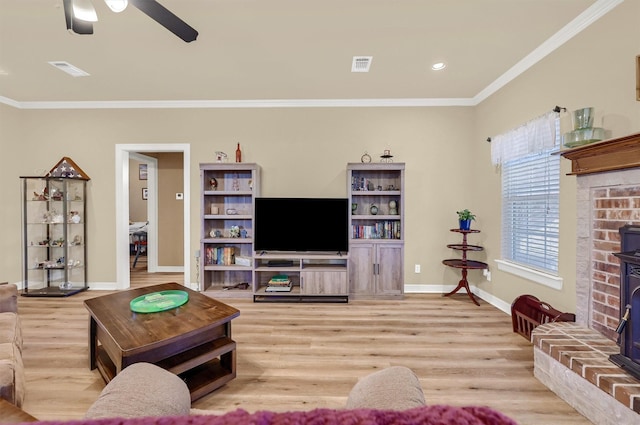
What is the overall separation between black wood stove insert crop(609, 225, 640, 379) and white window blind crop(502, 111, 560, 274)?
86 centimetres

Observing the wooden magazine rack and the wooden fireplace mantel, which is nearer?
the wooden fireplace mantel

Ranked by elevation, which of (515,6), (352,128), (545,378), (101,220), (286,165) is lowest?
(545,378)

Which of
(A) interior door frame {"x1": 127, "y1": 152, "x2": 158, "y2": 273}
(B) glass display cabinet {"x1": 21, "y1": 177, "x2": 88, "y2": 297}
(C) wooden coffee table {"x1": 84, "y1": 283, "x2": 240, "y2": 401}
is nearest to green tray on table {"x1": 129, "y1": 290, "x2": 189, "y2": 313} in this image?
(C) wooden coffee table {"x1": 84, "y1": 283, "x2": 240, "y2": 401}

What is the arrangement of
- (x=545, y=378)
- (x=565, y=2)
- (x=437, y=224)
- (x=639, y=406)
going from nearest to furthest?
(x=639, y=406)
(x=545, y=378)
(x=565, y=2)
(x=437, y=224)

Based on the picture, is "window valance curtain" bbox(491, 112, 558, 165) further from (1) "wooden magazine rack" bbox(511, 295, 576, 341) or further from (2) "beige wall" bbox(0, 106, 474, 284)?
(1) "wooden magazine rack" bbox(511, 295, 576, 341)

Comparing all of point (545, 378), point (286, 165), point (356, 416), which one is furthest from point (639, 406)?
point (286, 165)

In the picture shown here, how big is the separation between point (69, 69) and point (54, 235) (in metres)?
2.44

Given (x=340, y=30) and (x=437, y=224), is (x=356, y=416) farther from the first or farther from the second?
(x=437, y=224)

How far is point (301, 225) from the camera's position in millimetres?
3691

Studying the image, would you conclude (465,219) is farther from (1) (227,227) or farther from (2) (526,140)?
(1) (227,227)

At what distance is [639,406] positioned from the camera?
138 centimetres

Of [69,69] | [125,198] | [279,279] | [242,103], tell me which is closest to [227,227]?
[279,279]

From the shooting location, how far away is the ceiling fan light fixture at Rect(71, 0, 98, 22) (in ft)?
4.63

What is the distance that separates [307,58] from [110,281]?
162 inches
